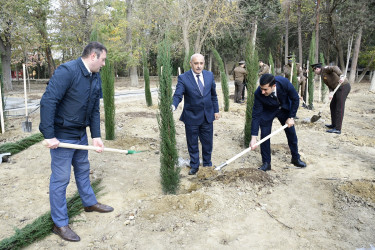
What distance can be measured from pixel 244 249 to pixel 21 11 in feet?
65.1

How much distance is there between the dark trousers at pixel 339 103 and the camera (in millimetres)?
6840

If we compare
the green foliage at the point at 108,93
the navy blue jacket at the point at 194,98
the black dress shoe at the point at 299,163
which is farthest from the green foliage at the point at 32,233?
the black dress shoe at the point at 299,163

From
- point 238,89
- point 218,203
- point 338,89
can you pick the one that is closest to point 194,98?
point 218,203

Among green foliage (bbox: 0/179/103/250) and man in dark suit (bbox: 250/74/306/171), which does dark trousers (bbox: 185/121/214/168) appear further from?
green foliage (bbox: 0/179/103/250)

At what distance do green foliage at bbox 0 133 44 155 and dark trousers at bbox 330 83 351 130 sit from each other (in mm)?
7108

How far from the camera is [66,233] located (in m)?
2.72

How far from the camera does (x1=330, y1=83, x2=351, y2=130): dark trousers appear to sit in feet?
22.4

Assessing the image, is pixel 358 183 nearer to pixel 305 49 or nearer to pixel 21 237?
pixel 21 237

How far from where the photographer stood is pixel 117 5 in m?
24.4

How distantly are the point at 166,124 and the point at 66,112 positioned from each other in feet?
3.87

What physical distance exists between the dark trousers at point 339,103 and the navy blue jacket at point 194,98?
4.30m

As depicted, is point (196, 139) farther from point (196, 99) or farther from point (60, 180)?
point (60, 180)

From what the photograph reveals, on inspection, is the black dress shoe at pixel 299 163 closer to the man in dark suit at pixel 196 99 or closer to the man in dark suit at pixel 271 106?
the man in dark suit at pixel 271 106

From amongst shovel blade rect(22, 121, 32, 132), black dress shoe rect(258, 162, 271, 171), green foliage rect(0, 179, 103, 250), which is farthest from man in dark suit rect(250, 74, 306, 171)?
shovel blade rect(22, 121, 32, 132)
